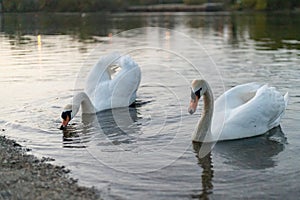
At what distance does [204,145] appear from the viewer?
476 inches

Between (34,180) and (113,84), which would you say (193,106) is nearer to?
(34,180)

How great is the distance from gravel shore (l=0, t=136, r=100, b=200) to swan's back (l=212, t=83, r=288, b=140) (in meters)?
3.68

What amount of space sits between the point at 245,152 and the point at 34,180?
14.2 feet

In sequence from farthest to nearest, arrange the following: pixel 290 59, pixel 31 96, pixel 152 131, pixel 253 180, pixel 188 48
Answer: pixel 188 48 → pixel 290 59 → pixel 31 96 → pixel 152 131 → pixel 253 180

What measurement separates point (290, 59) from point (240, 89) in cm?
1216

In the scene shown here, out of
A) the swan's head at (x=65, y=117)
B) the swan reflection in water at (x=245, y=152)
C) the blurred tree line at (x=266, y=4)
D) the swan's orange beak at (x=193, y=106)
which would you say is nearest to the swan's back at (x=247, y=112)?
the swan reflection in water at (x=245, y=152)

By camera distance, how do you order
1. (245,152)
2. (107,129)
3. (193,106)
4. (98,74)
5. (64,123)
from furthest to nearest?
1. (98,74)
2. (107,129)
3. (64,123)
4. (245,152)
5. (193,106)

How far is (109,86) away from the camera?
16141 millimetres

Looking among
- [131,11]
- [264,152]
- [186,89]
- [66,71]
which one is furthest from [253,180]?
[131,11]

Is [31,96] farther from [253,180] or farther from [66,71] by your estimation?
[253,180]

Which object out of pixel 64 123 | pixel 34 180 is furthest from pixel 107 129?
pixel 34 180

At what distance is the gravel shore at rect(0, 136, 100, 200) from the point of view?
8711 mm

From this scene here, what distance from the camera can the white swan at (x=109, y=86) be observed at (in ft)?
50.6

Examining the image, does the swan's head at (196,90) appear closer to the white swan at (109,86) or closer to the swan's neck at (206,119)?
the swan's neck at (206,119)
